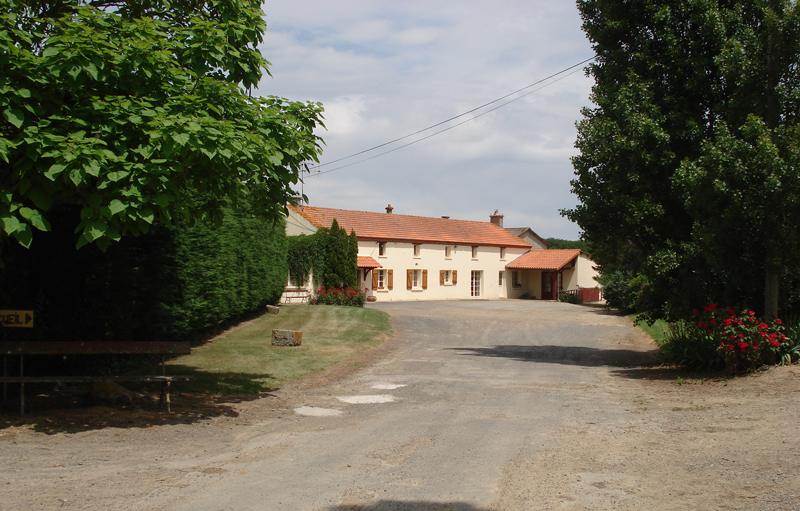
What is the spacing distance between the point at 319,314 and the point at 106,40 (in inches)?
793

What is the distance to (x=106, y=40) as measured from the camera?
8.79 metres

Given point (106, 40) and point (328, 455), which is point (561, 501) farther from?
point (106, 40)

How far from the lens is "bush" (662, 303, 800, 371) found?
13070 mm

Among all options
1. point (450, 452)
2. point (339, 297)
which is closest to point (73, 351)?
point (450, 452)

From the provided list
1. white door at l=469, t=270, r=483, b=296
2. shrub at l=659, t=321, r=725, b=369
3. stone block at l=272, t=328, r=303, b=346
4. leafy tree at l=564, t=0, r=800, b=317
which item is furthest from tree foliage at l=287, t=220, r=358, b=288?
shrub at l=659, t=321, r=725, b=369

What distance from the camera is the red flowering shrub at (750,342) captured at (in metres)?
13.0

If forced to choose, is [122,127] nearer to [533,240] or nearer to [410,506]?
[410,506]

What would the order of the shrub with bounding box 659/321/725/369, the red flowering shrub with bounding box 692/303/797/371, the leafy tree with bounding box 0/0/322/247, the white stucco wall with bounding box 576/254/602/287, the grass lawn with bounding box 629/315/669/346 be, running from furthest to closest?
the white stucco wall with bounding box 576/254/602/287 < the grass lawn with bounding box 629/315/669/346 < the shrub with bounding box 659/321/725/369 < the red flowering shrub with bounding box 692/303/797/371 < the leafy tree with bounding box 0/0/322/247

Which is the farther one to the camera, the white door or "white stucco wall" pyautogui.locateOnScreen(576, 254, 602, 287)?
"white stucco wall" pyautogui.locateOnScreen(576, 254, 602, 287)

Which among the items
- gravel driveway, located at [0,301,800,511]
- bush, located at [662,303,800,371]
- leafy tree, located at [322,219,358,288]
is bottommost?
gravel driveway, located at [0,301,800,511]

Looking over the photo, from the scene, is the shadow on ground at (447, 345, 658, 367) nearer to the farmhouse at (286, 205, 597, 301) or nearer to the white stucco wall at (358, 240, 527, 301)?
the farmhouse at (286, 205, 597, 301)

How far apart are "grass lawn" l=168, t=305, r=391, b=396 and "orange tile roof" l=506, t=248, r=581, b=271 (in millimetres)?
30693

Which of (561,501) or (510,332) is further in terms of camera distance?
(510,332)

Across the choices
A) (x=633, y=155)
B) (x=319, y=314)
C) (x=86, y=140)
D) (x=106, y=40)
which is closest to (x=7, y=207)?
(x=86, y=140)
